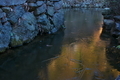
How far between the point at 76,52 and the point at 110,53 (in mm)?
1661

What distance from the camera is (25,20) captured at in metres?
8.24

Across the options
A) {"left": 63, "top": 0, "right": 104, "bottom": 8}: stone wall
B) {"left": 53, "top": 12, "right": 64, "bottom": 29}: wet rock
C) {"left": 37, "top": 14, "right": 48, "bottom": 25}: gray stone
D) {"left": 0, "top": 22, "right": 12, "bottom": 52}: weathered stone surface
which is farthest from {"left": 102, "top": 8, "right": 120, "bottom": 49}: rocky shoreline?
{"left": 63, "top": 0, "right": 104, "bottom": 8}: stone wall

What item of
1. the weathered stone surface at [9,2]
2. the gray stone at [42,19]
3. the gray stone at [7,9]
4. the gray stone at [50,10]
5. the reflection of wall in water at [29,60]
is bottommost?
the reflection of wall in water at [29,60]

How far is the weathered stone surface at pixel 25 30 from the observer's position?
7.58 m

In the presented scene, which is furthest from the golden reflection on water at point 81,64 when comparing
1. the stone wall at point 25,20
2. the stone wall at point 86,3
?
the stone wall at point 86,3

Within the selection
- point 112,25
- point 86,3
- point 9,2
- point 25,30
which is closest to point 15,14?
point 9,2

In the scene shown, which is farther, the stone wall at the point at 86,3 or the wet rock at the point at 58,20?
the stone wall at the point at 86,3

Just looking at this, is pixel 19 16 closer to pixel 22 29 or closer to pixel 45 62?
pixel 22 29

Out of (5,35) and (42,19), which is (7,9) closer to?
(5,35)

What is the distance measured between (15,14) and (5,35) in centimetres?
134

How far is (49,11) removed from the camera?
406 inches

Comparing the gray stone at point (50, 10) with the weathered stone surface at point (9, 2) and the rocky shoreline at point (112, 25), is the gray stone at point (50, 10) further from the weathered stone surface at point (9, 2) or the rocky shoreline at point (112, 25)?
the rocky shoreline at point (112, 25)

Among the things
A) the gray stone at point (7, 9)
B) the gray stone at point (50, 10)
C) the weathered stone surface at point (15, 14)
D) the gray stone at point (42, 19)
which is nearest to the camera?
the gray stone at point (7, 9)

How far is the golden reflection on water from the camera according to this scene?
490 centimetres
